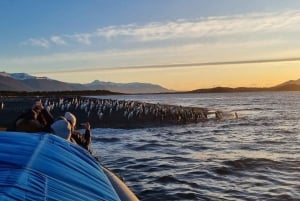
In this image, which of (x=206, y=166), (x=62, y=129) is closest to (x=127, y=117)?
(x=206, y=166)

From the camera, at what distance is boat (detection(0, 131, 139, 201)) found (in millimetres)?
4004

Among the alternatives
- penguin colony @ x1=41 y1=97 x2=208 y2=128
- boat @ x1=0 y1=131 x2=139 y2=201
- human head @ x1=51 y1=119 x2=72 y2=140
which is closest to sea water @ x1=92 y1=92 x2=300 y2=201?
human head @ x1=51 y1=119 x2=72 y2=140

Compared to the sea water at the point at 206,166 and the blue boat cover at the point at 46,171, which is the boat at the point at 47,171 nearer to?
the blue boat cover at the point at 46,171

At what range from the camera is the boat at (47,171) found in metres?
4.00

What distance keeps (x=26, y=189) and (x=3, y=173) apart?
1.65 ft

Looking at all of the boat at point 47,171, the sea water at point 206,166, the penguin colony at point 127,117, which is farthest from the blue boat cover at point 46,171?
the penguin colony at point 127,117

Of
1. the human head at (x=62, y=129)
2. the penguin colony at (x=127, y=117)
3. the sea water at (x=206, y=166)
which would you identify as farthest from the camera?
the penguin colony at (x=127, y=117)

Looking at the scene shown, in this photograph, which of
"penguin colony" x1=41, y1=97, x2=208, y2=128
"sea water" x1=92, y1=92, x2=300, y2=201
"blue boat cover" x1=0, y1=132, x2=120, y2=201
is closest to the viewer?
"blue boat cover" x1=0, y1=132, x2=120, y2=201

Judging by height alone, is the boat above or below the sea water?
above

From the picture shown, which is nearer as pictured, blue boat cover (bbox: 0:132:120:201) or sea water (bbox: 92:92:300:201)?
blue boat cover (bbox: 0:132:120:201)

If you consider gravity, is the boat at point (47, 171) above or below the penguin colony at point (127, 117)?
above

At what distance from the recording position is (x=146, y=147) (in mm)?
26406

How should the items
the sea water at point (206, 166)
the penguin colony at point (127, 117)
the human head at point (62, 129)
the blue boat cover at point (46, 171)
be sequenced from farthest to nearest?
1. the penguin colony at point (127, 117)
2. the sea water at point (206, 166)
3. the human head at point (62, 129)
4. the blue boat cover at point (46, 171)

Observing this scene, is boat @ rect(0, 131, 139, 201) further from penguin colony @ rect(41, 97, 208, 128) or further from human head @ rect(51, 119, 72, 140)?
penguin colony @ rect(41, 97, 208, 128)
